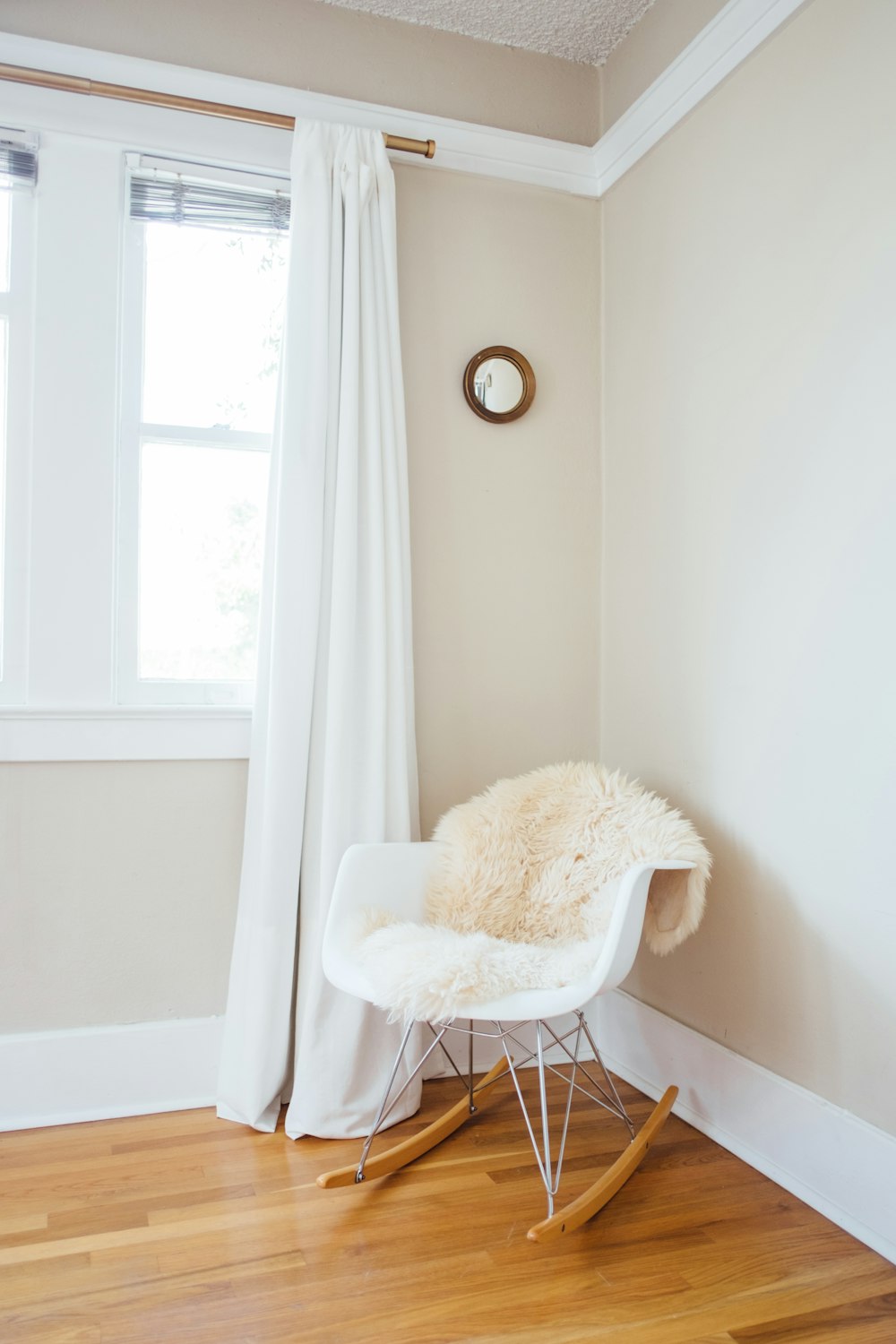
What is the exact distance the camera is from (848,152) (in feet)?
5.60

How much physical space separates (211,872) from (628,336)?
1.74 metres

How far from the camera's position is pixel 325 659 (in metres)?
2.19

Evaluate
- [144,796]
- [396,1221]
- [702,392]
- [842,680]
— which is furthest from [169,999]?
[702,392]

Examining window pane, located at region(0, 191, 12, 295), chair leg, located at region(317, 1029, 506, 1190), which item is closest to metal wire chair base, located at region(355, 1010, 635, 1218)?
chair leg, located at region(317, 1029, 506, 1190)

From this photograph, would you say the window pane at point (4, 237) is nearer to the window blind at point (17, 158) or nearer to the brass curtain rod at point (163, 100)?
the window blind at point (17, 158)

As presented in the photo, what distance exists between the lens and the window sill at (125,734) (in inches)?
83.0

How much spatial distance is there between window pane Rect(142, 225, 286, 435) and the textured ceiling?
2.26 feet

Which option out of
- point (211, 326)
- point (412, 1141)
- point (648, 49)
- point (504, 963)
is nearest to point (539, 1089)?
point (412, 1141)

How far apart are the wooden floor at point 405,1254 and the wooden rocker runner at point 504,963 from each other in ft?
0.19

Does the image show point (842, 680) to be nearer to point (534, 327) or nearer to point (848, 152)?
point (848, 152)

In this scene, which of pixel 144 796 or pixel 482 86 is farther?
pixel 482 86

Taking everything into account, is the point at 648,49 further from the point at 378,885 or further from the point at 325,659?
the point at 378,885

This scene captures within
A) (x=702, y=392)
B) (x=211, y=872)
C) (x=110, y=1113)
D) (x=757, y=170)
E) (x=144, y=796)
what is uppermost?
(x=757, y=170)

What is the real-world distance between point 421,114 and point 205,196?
24.0 inches
